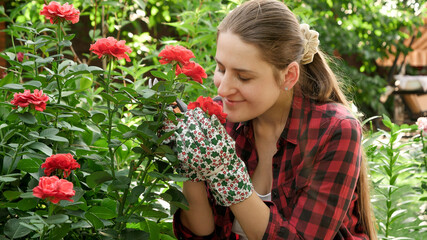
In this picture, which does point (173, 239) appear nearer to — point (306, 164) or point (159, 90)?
point (306, 164)

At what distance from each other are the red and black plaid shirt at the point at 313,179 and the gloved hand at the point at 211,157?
171mm

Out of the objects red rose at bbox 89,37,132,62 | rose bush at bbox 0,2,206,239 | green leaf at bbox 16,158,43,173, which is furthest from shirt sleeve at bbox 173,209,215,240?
Answer: red rose at bbox 89,37,132,62

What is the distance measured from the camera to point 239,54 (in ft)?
4.83

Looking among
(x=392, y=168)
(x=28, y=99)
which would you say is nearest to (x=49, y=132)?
(x=28, y=99)

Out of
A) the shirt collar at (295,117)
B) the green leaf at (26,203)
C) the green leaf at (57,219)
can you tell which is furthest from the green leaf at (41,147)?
the shirt collar at (295,117)

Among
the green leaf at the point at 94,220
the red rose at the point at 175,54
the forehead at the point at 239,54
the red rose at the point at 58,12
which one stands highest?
the red rose at the point at 58,12

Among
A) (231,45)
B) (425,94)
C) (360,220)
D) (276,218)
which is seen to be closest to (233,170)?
(276,218)

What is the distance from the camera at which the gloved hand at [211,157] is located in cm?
130

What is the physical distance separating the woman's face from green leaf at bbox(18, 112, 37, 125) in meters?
0.49

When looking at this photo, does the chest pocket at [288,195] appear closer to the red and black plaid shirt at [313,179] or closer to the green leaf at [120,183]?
the red and black plaid shirt at [313,179]

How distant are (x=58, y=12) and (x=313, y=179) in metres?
0.81

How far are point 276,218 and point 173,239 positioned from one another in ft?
1.08

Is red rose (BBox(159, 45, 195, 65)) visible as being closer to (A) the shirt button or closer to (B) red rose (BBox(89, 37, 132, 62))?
(B) red rose (BBox(89, 37, 132, 62))

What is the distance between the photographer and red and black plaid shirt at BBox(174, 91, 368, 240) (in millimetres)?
1511
